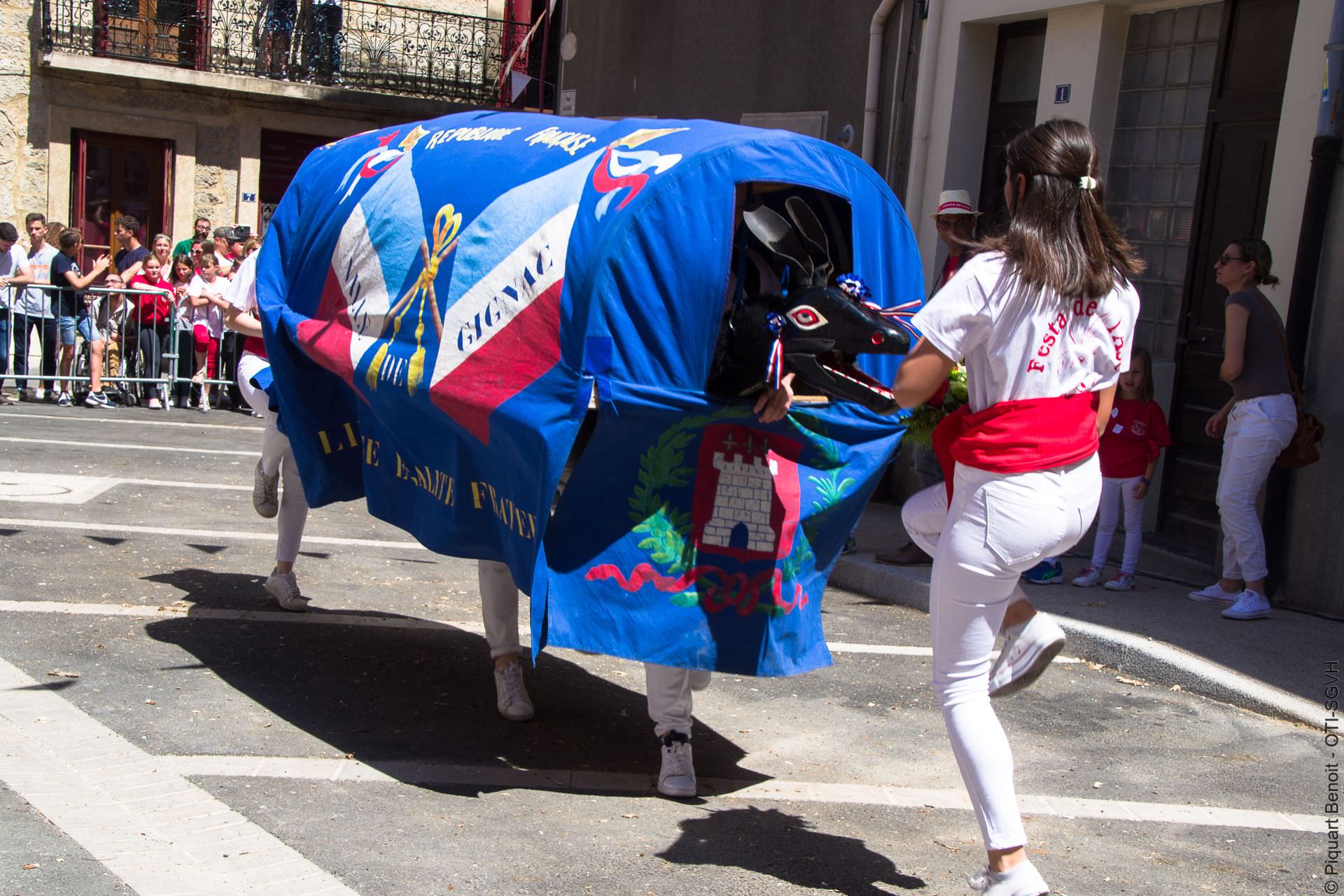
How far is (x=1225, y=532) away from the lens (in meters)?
7.36

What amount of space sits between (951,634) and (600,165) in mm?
1835

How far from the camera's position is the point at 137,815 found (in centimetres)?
403

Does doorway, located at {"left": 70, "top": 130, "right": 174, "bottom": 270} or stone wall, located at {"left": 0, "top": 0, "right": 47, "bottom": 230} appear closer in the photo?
stone wall, located at {"left": 0, "top": 0, "right": 47, "bottom": 230}

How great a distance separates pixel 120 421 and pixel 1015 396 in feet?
36.1

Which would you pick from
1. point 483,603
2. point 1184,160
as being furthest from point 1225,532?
point 483,603

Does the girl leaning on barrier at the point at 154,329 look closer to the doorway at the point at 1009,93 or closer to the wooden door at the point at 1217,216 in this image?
the doorway at the point at 1009,93

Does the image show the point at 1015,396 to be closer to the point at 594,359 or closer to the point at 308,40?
the point at 594,359

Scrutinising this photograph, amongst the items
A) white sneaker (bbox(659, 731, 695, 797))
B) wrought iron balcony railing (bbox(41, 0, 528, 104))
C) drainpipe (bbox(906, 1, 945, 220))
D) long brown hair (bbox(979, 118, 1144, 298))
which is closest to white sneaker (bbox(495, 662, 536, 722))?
white sneaker (bbox(659, 731, 695, 797))

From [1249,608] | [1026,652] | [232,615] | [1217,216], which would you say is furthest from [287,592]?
[1217,216]

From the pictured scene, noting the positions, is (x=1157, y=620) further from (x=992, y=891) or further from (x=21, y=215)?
(x=21, y=215)

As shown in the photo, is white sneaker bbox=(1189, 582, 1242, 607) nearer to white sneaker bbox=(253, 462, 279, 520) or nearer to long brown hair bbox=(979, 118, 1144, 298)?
long brown hair bbox=(979, 118, 1144, 298)

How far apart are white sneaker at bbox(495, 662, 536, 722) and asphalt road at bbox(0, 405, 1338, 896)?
6 cm

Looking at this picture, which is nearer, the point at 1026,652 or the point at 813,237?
the point at 1026,652

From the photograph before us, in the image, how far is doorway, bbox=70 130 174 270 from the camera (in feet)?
77.3
